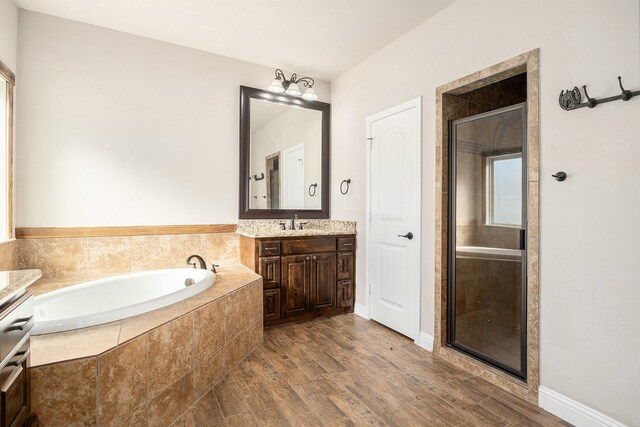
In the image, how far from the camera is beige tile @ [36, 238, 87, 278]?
2811 millimetres

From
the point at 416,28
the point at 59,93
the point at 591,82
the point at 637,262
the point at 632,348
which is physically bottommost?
the point at 632,348

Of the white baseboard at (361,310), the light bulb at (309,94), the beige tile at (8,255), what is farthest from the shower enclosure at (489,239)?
the beige tile at (8,255)

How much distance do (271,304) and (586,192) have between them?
2.54 meters

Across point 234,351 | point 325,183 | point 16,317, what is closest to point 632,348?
point 234,351

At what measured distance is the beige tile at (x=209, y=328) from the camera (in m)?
2.03

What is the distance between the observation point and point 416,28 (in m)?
2.86

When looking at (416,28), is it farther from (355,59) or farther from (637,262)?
(637,262)

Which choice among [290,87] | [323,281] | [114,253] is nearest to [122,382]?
[114,253]

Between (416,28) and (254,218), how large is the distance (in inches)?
93.9

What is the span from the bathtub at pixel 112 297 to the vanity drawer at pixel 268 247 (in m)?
0.54

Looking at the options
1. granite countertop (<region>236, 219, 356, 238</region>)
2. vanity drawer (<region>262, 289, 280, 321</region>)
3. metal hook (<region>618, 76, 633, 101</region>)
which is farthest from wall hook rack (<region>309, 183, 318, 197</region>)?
metal hook (<region>618, 76, 633, 101</region>)

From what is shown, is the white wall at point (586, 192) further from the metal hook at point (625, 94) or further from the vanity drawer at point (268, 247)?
the vanity drawer at point (268, 247)

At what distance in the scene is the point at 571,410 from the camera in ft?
5.91

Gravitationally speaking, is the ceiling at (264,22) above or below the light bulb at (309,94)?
above
